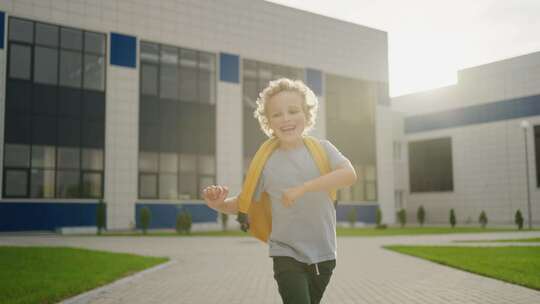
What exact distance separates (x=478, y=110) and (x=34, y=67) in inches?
1227

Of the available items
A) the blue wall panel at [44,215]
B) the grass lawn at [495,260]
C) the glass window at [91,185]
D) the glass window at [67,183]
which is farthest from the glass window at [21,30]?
the grass lawn at [495,260]

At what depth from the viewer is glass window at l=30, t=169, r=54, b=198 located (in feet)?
91.1

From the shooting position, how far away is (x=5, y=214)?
88.3ft

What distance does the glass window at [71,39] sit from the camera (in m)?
29.3

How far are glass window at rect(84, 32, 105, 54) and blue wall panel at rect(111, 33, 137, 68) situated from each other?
1.59 feet

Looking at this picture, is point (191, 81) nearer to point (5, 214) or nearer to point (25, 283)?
point (5, 214)

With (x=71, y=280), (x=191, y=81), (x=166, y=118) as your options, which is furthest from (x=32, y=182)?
(x=71, y=280)

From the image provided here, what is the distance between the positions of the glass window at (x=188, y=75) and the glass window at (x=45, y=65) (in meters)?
6.82

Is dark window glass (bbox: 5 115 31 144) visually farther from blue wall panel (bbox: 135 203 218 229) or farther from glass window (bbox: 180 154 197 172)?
glass window (bbox: 180 154 197 172)

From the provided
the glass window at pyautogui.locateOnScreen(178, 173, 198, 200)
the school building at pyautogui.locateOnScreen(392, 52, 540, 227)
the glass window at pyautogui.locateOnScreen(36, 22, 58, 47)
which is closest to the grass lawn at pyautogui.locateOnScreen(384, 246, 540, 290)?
the glass window at pyautogui.locateOnScreen(178, 173, 198, 200)

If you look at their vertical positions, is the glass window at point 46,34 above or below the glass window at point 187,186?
above

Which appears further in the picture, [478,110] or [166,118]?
[478,110]

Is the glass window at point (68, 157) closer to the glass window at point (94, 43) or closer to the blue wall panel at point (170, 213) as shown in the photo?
the blue wall panel at point (170, 213)


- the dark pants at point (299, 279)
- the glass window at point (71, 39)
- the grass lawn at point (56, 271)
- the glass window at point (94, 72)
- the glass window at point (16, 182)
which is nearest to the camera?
the dark pants at point (299, 279)
